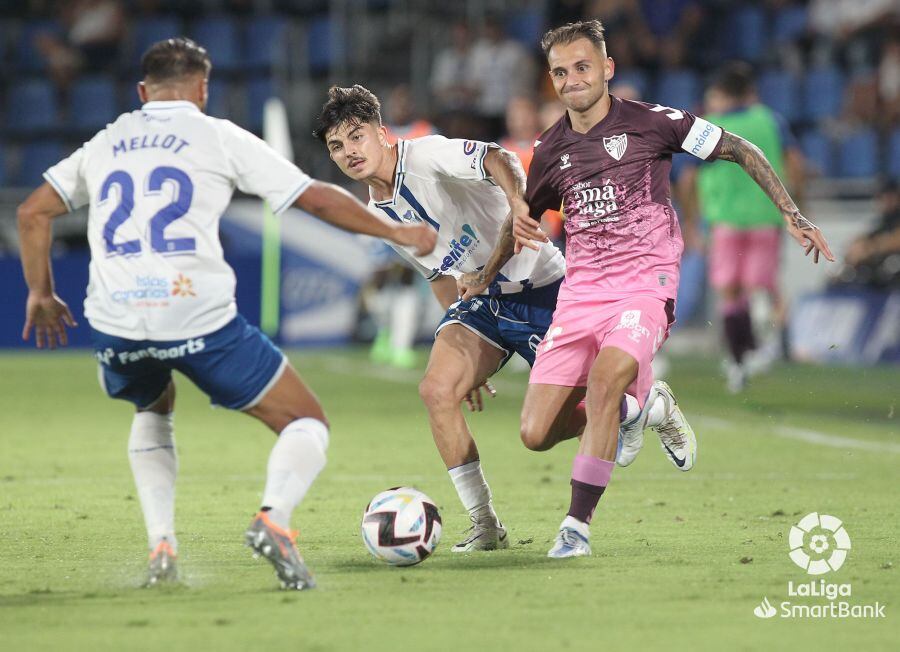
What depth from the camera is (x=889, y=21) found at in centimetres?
1888

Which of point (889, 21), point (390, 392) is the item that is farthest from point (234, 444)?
point (889, 21)

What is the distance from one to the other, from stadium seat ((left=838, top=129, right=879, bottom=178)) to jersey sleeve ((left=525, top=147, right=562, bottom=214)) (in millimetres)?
13336

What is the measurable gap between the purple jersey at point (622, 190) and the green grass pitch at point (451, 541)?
1061mm

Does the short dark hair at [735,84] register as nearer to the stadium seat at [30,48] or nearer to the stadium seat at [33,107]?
the stadium seat at [33,107]

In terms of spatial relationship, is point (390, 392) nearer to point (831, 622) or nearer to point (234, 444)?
point (234, 444)

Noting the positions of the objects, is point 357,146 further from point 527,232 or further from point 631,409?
point 631,409

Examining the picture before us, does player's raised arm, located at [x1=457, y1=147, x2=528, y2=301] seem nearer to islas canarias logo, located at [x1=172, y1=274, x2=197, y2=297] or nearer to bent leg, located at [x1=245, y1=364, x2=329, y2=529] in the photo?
bent leg, located at [x1=245, y1=364, x2=329, y2=529]

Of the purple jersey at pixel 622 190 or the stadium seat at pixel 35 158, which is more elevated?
the purple jersey at pixel 622 190

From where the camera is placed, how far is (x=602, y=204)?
6.26m

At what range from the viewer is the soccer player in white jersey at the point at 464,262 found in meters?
6.25

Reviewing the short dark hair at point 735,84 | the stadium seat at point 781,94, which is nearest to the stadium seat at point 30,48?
the stadium seat at point 781,94

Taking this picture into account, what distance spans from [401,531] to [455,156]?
1.58 meters

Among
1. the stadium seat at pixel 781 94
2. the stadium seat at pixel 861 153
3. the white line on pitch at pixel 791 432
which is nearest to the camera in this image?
the white line on pitch at pixel 791 432

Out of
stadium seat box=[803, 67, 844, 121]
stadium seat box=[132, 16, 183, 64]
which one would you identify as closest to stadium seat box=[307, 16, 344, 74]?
stadium seat box=[132, 16, 183, 64]
